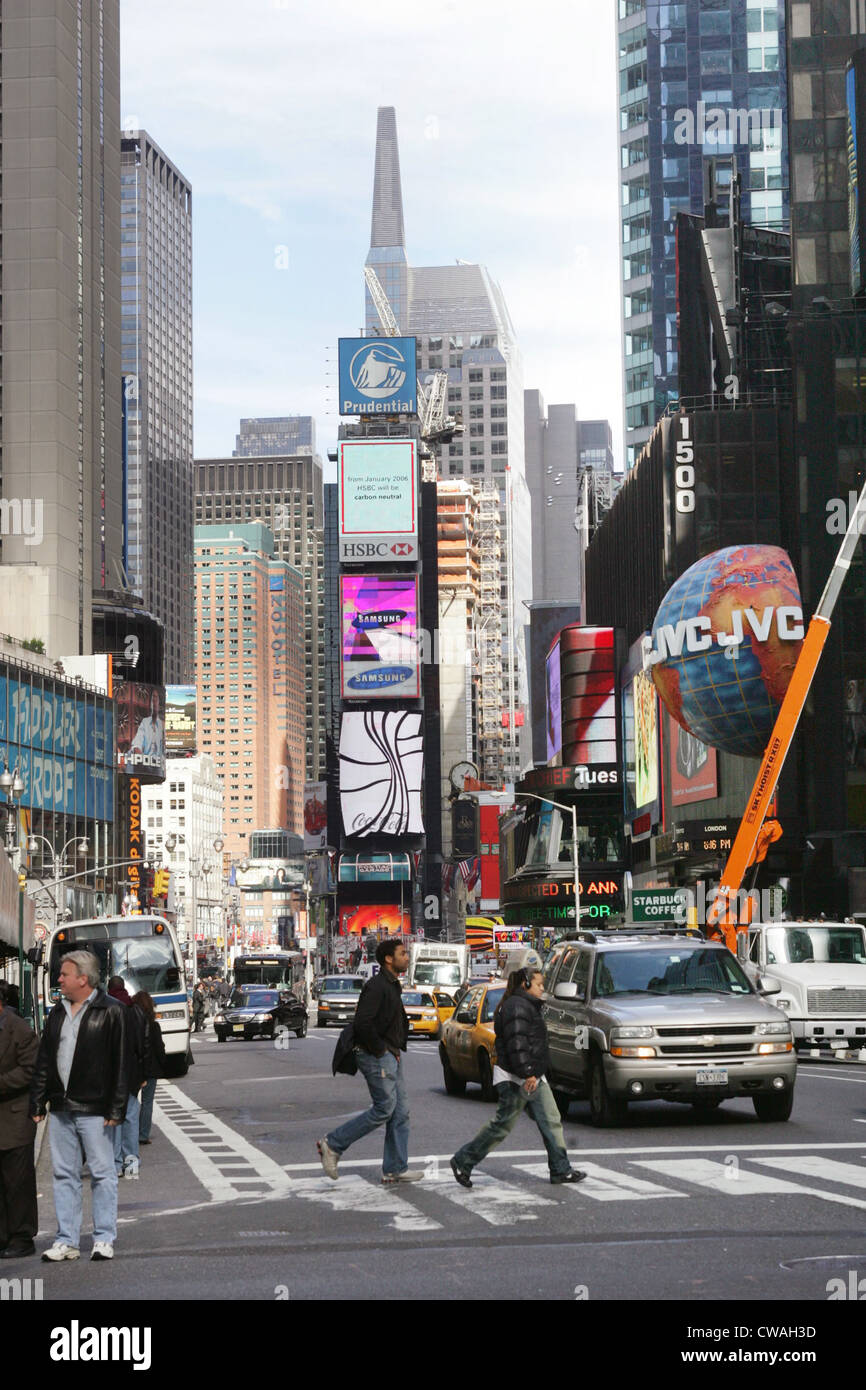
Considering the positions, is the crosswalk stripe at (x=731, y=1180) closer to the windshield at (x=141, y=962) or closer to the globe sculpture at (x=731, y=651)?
the windshield at (x=141, y=962)

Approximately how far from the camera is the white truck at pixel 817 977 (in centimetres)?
3181

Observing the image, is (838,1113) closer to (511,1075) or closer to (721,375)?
(511,1075)

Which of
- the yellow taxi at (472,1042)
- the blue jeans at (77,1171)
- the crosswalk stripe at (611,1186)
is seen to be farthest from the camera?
the yellow taxi at (472,1042)

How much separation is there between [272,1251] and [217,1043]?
45.8m

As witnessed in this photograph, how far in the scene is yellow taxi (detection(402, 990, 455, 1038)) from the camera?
168ft

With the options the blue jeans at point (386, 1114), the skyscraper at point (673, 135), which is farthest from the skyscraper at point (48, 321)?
the blue jeans at point (386, 1114)

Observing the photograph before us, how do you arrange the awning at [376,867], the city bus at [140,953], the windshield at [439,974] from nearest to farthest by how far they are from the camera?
the city bus at [140,953] < the windshield at [439,974] < the awning at [376,867]

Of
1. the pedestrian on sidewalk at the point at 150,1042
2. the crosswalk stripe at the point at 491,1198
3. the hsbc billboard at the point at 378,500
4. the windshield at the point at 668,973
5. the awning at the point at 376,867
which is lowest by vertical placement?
the crosswalk stripe at the point at 491,1198

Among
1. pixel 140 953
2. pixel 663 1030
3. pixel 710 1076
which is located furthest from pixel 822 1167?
pixel 140 953

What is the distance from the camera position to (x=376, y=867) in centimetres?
19075

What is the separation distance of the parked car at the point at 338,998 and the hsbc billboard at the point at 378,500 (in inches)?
4878

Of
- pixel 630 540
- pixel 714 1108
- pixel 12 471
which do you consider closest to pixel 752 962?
pixel 714 1108

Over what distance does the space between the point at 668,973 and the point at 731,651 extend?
114ft

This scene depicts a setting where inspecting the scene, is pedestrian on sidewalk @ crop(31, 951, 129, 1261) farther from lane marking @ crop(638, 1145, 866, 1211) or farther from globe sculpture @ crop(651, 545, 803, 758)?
globe sculpture @ crop(651, 545, 803, 758)
